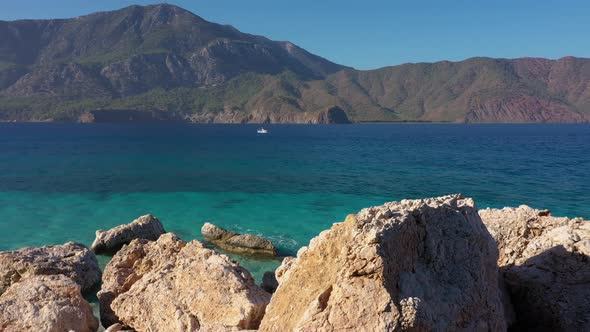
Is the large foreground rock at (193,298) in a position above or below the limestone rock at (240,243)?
above

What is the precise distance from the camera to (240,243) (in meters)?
22.1

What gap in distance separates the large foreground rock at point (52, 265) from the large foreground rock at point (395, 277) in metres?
10.9

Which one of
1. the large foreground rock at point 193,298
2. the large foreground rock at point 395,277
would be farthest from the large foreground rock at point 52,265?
the large foreground rock at point 395,277

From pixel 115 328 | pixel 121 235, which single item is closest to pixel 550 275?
pixel 115 328

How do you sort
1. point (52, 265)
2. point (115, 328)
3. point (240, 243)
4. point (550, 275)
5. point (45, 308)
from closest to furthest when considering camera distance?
point (550, 275)
point (115, 328)
point (45, 308)
point (52, 265)
point (240, 243)

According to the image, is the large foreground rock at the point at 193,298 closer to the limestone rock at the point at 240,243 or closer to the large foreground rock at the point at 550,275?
the large foreground rock at the point at 550,275

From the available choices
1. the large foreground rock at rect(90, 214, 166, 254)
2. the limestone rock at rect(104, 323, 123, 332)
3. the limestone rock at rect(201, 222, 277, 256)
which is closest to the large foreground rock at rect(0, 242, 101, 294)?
the large foreground rock at rect(90, 214, 166, 254)

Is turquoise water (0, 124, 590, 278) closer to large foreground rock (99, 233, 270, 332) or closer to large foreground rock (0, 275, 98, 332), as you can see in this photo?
large foreground rock (99, 233, 270, 332)

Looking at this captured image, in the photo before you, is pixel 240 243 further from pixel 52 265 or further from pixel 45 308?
pixel 45 308

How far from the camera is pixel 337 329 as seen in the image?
5836mm

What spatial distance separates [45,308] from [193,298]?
12.3 feet

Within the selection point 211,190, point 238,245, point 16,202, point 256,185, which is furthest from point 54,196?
point 238,245

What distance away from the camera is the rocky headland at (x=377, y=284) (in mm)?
6199

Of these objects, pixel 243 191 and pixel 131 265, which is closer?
pixel 131 265
